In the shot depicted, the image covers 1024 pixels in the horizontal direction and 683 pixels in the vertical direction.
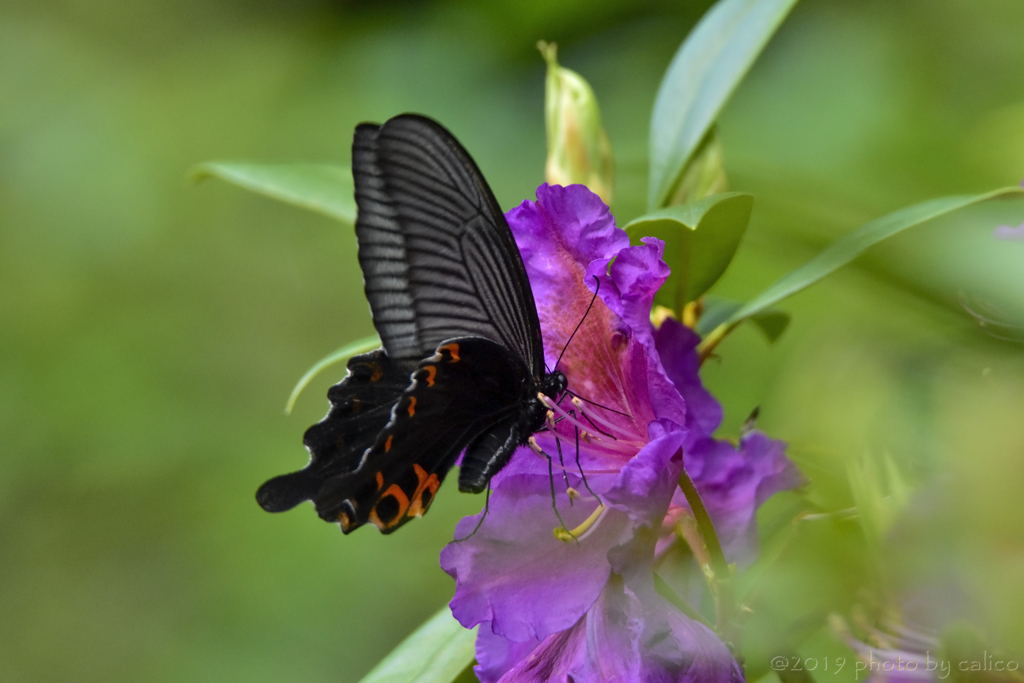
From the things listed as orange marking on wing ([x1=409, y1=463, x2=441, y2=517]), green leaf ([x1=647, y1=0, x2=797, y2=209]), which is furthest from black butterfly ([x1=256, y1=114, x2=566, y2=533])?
green leaf ([x1=647, y1=0, x2=797, y2=209])

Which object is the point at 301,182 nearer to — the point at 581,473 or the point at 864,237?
the point at 581,473

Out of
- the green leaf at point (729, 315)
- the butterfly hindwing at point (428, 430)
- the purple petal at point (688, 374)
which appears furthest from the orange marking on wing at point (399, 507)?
the green leaf at point (729, 315)

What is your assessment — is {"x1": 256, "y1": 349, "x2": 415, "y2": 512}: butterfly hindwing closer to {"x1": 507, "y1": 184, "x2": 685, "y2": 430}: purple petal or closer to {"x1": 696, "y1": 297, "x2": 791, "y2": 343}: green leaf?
{"x1": 507, "y1": 184, "x2": 685, "y2": 430}: purple petal

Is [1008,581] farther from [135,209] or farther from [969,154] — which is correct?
[135,209]

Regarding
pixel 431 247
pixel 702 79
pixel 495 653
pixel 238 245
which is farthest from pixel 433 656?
pixel 238 245

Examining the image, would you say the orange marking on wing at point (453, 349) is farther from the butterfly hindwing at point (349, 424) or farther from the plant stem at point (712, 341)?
the plant stem at point (712, 341)

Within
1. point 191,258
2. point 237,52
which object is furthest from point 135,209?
point 237,52
